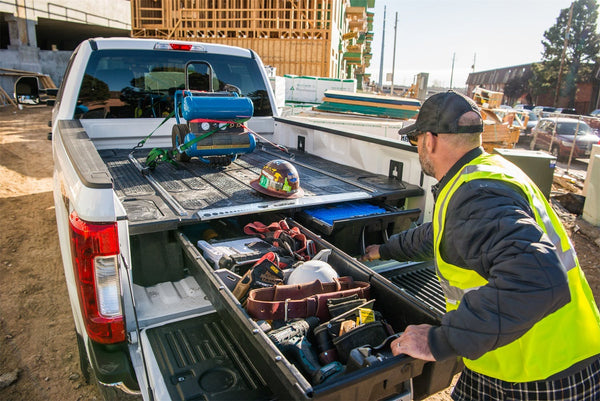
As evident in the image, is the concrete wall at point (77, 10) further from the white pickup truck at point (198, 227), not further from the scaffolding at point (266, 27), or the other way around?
the white pickup truck at point (198, 227)

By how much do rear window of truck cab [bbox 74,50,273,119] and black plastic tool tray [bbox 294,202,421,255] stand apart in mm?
2416

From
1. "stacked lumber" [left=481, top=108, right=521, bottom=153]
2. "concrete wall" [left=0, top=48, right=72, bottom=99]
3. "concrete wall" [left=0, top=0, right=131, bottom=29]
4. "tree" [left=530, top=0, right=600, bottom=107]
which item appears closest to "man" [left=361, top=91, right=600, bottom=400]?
"stacked lumber" [left=481, top=108, right=521, bottom=153]

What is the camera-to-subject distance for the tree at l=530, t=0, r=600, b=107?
45719mm

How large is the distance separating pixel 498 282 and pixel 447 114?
71cm

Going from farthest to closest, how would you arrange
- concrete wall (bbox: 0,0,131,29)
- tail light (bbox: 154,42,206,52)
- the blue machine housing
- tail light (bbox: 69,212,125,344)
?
1. concrete wall (bbox: 0,0,131,29)
2. tail light (bbox: 154,42,206,52)
3. the blue machine housing
4. tail light (bbox: 69,212,125,344)

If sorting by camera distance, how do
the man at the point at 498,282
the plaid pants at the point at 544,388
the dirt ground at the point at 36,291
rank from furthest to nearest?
the dirt ground at the point at 36,291 → the plaid pants at the point at 544,388 → the man at the point at 498,282

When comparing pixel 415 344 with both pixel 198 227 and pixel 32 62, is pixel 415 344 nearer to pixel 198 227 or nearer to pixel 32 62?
pixel 198 227

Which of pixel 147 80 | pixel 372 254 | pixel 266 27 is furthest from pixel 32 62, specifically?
pixel 372 254

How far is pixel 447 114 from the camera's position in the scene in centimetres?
181

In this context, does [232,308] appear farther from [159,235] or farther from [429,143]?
[429,143]

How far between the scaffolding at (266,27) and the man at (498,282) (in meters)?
19.7

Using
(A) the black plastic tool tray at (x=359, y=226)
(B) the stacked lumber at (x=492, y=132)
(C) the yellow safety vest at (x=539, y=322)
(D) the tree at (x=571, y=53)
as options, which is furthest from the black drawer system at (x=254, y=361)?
(D) the tree at (x=571, y=53)

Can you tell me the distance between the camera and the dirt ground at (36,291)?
3175mm

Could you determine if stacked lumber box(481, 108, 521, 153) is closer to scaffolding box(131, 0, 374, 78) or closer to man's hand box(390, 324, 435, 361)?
man's hand box(390, 324, 435, 361)
